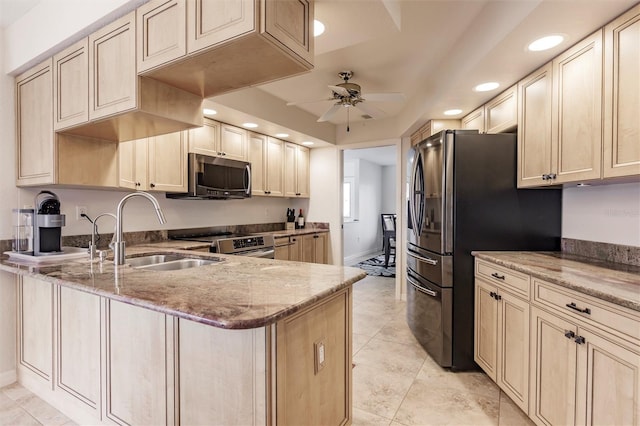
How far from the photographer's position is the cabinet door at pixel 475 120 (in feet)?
9.78

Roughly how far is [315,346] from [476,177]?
1.79 m

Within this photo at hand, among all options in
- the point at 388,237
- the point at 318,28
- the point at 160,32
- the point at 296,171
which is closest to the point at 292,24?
the point at 318,28

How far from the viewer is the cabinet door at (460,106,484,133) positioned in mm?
2980

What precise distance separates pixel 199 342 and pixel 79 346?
0.98m

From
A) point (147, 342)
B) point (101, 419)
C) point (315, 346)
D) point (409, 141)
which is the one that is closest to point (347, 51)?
point (409, 141)

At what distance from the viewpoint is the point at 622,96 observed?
5.24ft

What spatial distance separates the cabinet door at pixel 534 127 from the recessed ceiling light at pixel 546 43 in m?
0.21

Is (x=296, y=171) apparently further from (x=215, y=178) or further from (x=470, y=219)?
(x=470, y=219)

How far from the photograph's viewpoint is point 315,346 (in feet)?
4.57

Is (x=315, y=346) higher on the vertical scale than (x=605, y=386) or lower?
higher

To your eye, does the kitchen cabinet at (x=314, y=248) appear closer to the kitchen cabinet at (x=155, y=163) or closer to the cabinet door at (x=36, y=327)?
the kitchen cabinet at (x=155, y=163)

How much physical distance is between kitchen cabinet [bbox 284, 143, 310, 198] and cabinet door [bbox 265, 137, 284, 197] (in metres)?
0.09

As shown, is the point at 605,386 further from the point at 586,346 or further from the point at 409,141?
the point at 409,141

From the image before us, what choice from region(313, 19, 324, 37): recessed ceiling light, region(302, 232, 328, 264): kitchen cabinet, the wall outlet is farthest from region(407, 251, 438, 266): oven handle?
the wall outlet
